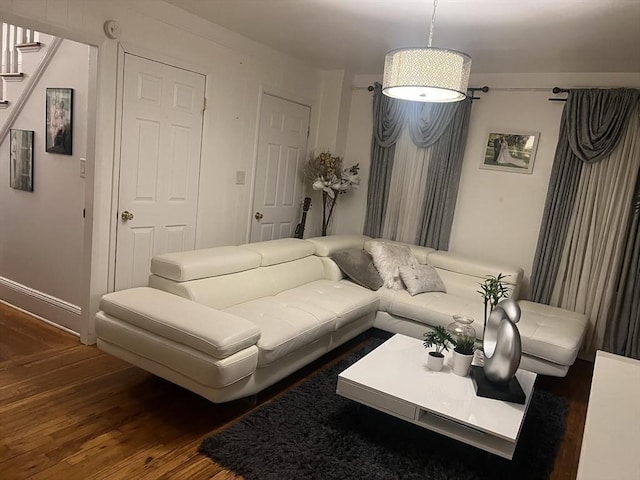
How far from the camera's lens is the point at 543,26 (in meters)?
2.83

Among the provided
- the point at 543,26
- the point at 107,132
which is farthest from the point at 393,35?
the point at 107,132

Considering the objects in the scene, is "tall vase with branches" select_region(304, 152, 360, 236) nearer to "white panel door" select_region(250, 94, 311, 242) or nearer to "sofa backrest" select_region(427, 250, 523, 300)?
Result: "white panel door" select_region(250, 94, 311, 242)

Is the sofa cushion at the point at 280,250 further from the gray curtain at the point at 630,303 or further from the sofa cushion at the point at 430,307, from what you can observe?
the gray curtain at the point at 630,303

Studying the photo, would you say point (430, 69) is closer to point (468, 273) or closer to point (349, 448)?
point (349, 448)

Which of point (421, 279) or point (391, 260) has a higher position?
point (391, 260)

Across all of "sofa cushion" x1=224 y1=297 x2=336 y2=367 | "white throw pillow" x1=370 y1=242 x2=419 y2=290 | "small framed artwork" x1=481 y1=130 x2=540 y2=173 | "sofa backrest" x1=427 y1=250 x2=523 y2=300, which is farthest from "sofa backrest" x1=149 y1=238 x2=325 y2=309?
"small framed artwork" x1=481 y1=130 x2=540 y2=173

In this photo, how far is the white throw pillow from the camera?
3953 mm

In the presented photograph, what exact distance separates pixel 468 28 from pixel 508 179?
164 centimetres

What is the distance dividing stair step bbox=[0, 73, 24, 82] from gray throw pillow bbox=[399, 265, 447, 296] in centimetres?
338

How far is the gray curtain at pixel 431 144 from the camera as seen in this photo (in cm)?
436

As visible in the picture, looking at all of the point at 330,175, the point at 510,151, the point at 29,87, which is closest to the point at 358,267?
the point at 330,175

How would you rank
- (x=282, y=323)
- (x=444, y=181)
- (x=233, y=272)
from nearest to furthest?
(x=282, y=323)
(x=233, y=272)
(x=444, y=181)

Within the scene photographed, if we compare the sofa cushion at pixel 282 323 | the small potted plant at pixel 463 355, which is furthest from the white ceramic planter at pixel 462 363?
the sofa cushion at pixel 282 323

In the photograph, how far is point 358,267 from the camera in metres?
3.96
